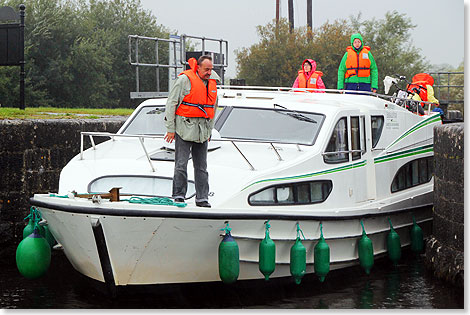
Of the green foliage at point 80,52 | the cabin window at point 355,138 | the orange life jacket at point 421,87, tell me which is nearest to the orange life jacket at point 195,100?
the cabin window at point 355,138

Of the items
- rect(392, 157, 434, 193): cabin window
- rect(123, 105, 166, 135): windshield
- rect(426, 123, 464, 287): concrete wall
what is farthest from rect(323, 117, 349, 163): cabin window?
rect(123, 105, 166, 135): windshield

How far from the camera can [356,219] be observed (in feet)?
30.2

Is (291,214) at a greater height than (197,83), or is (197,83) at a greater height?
(197,83)

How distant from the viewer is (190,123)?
7855mm

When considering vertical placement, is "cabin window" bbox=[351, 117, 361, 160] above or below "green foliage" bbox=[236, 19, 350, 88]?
Result: below

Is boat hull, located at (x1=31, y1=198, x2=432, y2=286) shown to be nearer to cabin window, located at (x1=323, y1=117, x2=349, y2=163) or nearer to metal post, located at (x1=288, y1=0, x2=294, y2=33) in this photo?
cabin window, located at (x1=323, y1=117, x2=349, y2=163)

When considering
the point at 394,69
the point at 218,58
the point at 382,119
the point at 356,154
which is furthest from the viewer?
the point at 394,69

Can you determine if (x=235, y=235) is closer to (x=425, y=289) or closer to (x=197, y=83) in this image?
(x=197, y=83)

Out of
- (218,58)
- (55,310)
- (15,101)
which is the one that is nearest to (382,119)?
(55,310)

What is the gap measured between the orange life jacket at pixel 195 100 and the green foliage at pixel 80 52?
18340 mm

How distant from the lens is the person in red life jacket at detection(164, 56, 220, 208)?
308 inches

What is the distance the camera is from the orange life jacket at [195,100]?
784cm

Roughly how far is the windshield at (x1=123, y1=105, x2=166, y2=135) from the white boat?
0.02 meters

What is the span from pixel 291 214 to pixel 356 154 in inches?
66.9
